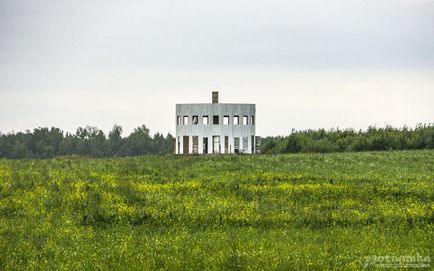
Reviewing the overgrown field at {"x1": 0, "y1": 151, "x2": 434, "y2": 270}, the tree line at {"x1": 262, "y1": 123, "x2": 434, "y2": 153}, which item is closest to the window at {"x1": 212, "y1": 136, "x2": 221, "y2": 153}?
the tree line at {"x1": 262, "y1": 123, "x2": 434, "y2": 153}

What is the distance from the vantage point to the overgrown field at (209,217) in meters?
23.2

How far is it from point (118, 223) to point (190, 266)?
9.09 m

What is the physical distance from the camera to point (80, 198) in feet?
117

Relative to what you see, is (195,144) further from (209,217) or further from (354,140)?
(209,217)

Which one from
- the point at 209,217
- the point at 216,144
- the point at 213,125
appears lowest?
the point at 209,217

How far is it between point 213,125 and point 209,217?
50727mm

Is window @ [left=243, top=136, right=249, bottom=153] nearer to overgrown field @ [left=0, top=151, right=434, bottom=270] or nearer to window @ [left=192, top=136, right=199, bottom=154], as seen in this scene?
window @ [left=192, top=136, right=199, bottom=154]

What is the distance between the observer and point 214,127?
81.3 m

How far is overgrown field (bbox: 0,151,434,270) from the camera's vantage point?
23156mm

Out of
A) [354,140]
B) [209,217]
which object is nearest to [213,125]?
[354,140]

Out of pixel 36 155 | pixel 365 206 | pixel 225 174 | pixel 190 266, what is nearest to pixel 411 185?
pixel 365 206

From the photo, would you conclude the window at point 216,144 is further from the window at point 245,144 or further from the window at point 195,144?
the window at point 245,144

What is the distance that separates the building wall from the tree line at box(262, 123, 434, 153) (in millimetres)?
7196

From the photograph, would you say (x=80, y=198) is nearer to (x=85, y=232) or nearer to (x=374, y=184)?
(x=85, y=232)
